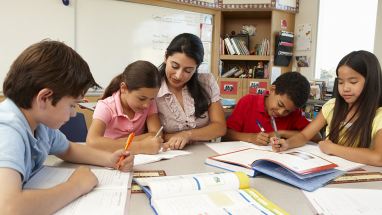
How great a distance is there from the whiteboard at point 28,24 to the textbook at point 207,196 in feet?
8.06

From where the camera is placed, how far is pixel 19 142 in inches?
29.0

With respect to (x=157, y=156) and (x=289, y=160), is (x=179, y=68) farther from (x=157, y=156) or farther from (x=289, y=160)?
(x=289, y=160)

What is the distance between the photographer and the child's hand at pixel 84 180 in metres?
0.81

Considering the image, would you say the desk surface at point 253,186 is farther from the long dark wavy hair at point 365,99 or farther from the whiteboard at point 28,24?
the whiteboard at point 28,24

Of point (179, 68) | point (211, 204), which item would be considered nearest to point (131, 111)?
point (179, 68)

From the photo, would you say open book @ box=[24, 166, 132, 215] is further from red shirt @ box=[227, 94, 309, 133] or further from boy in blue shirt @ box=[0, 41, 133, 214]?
red shirt @ box=[227, 94, 309, 133]

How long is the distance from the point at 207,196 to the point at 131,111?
787mm

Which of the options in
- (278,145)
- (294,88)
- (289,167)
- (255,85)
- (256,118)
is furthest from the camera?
(255,85)

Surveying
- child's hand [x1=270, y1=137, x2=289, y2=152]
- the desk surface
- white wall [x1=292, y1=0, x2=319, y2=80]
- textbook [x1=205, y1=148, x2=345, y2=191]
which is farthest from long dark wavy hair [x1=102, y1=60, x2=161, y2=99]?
white wall [x1=292, y1=0, x2=319, y2=80]

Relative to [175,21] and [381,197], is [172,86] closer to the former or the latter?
[381,197]

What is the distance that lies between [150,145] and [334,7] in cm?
356

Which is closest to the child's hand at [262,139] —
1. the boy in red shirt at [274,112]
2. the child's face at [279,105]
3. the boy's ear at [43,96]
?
the boy in red shirt at [274,112]

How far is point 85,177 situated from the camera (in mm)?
848

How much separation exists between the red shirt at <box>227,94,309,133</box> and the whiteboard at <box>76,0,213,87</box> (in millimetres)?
1826
